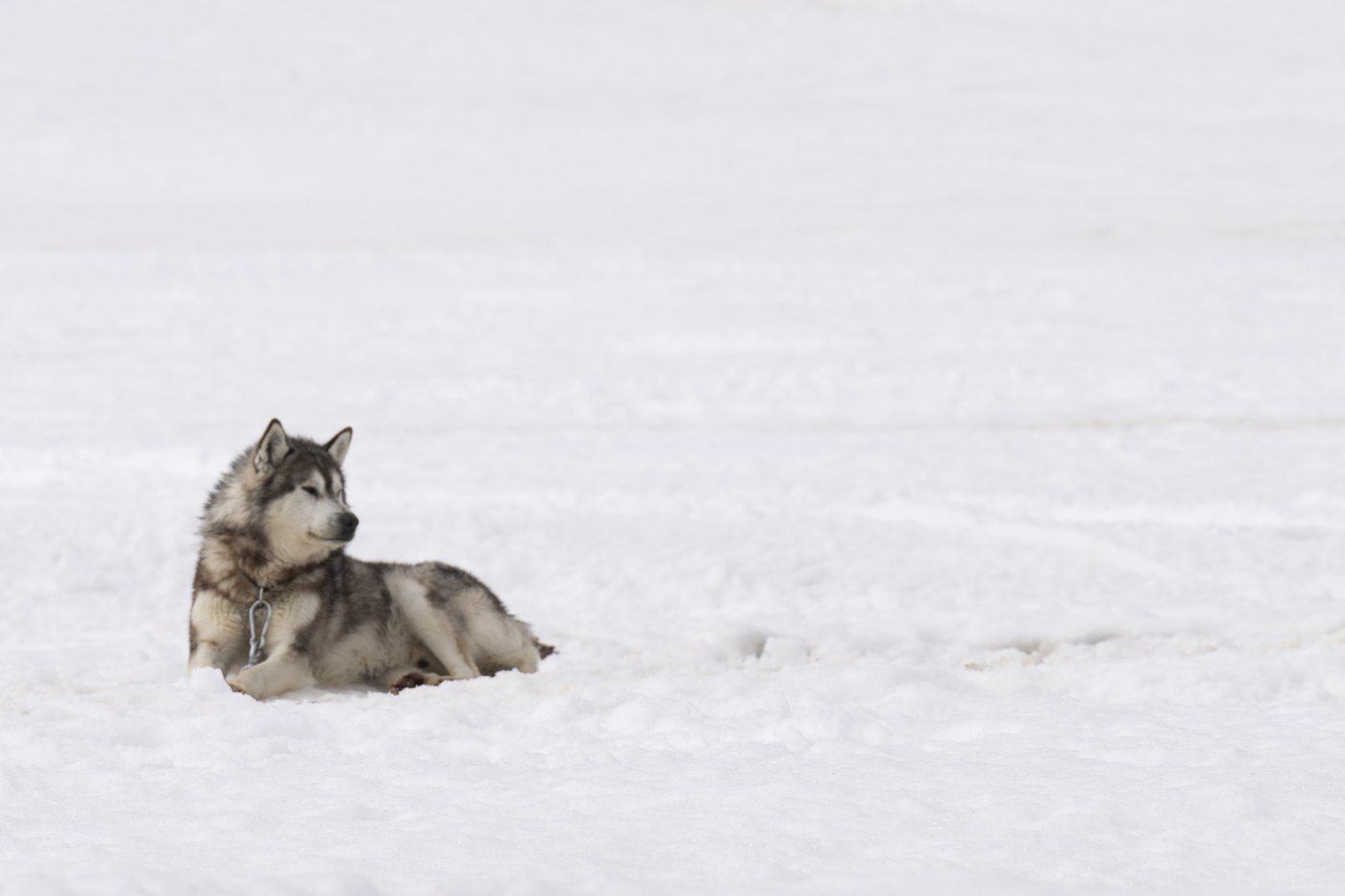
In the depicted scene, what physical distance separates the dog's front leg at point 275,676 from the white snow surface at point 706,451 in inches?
4.3

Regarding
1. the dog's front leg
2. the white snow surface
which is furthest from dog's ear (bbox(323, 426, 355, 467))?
the white snow surface

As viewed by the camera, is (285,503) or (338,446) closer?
(285,503)

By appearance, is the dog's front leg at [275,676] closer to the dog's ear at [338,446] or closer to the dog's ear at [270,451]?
the dog's ear at [270,451]

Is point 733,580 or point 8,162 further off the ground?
point 8,162

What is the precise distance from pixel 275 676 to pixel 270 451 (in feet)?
2.98

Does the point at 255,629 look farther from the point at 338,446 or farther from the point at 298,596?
the point at 338,446

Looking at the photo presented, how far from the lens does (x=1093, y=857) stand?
157 inches

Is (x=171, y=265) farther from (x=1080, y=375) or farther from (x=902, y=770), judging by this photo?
(x=902, y=770)

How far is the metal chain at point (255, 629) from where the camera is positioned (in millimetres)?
6102

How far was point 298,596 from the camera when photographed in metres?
6.14

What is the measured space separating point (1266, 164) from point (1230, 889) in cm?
2344

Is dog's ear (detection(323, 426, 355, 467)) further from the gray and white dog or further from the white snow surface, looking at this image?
the white snow surface

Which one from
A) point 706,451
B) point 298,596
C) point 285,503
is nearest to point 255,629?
point 298,596

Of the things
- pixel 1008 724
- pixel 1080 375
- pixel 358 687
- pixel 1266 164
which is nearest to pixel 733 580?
pixel 358 687
